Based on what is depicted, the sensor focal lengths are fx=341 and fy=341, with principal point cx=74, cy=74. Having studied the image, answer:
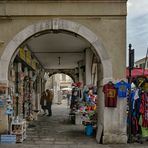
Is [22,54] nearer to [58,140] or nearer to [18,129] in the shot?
[18,129]

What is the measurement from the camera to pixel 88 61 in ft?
54.0

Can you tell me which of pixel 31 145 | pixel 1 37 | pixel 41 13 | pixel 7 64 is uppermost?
pixel 41 13

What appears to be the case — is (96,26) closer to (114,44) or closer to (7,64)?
(114,44)

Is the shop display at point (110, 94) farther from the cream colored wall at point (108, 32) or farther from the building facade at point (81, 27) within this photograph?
the cream colored wall at point (108, 32)

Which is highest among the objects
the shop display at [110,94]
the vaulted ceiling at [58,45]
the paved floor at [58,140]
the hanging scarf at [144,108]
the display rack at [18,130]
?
the vaulted ceiling at [58,45]

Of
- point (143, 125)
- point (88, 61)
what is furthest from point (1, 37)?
point (88, 61)

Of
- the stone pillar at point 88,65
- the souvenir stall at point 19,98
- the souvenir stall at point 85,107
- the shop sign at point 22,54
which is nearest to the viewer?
the souvenir stall at point 19,98

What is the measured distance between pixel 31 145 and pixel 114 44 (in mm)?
3765

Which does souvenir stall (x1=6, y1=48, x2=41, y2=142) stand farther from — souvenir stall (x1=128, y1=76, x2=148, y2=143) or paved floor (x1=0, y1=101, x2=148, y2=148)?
souvenir stall (x1=128, y1=76, x2=148, y2=143)

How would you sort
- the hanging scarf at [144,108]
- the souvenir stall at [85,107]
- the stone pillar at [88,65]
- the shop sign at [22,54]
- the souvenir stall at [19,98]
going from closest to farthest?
the souvenir stall at [19,98] → the hanging scarf at [144,108] → the souvenir stall at [85,107] → the shop sign at [22,54] → the stone pillar at [88,65]

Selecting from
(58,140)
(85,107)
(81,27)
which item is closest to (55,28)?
(81,27)

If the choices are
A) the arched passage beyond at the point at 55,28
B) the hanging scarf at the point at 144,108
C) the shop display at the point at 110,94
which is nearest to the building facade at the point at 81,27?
the arched passage beyond at the point at 55,28

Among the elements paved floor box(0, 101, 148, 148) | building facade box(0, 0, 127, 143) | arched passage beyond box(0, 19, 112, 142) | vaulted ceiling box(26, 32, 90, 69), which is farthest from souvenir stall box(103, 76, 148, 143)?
vaulted ceiling box(26, 32, 90, 69)

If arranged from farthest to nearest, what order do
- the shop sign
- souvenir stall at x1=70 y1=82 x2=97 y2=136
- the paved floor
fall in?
the shop sign
souvenir stall at x1=70 y1=82 x2=97 y2=136
the paved floor
